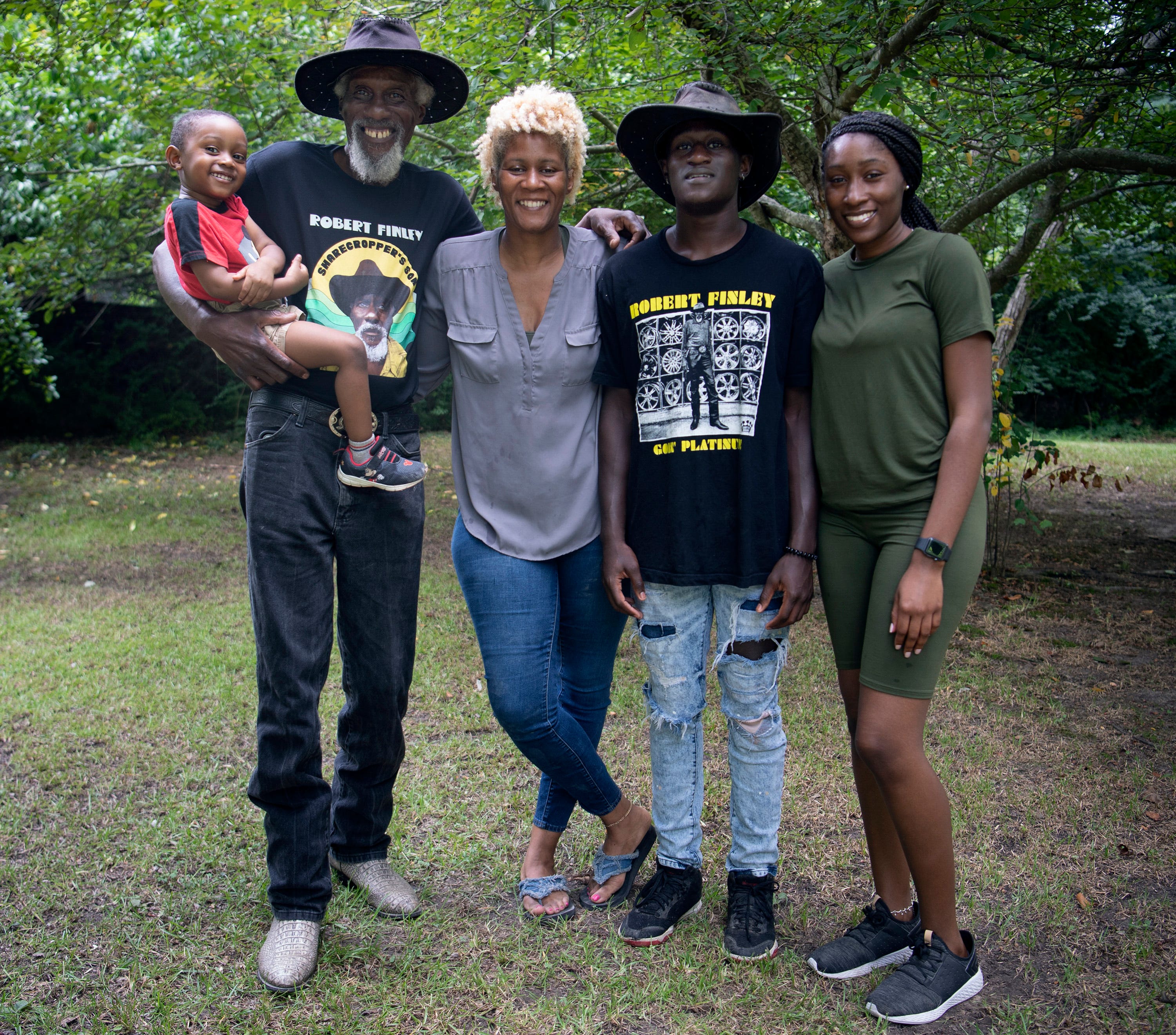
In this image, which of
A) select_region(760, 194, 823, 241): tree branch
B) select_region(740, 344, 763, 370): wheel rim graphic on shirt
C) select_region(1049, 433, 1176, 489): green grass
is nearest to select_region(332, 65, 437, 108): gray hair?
select_region(740, 344, 763, 370): wheel rim graphic on shirt

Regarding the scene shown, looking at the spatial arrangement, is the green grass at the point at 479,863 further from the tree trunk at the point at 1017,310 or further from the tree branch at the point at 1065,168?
the tree trunk at the point at 1017,310

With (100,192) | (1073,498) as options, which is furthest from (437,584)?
(1073,498)

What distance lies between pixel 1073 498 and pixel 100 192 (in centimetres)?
1107

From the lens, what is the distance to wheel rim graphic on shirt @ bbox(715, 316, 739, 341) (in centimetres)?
261

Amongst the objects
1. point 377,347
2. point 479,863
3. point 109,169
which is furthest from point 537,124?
point 109,169

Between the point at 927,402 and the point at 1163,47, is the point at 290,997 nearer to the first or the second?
the point at 927,402

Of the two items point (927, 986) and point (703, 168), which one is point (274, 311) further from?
point (927, 986)

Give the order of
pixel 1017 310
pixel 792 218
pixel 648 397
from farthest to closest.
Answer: pixel 1017 310 → pixel 792 218 → pixel 648 397

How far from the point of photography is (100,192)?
8.29 m

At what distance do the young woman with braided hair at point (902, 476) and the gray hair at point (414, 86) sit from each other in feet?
3.93

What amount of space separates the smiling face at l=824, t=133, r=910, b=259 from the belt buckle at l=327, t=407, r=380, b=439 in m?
1.36

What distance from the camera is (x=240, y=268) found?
2.66 meters

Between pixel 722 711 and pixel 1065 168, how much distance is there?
4600mm

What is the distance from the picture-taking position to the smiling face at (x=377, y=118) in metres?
2.79
